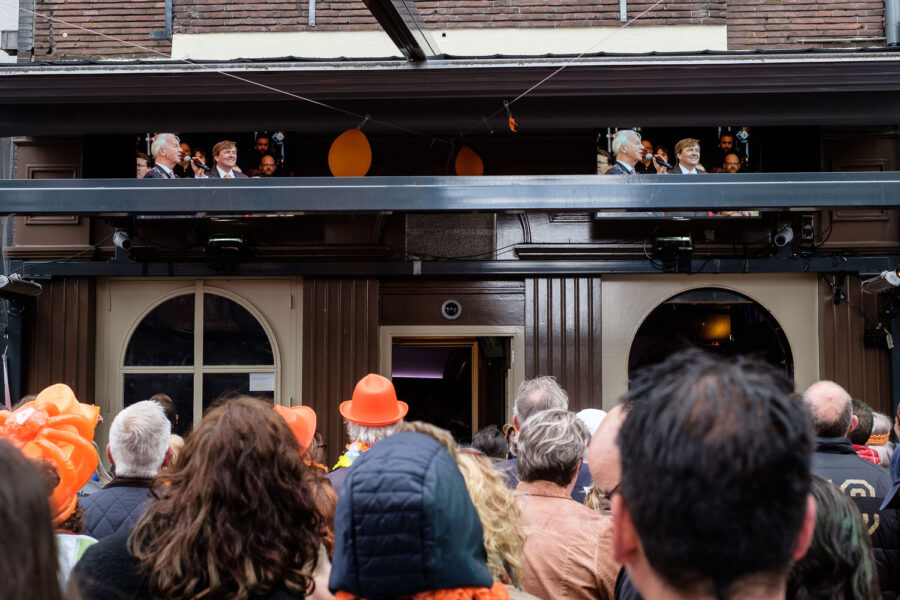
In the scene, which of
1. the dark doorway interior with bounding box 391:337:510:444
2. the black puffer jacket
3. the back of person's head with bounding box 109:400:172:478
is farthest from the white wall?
the black puffer jacket

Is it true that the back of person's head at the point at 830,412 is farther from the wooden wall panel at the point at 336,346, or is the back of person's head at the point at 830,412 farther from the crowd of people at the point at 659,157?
the wooden wall panel at the point at 336,346

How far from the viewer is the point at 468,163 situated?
23.4 feet

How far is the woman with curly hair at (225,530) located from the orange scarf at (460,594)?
0.81ft

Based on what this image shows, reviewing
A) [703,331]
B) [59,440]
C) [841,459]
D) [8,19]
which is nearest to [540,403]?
[841,459]

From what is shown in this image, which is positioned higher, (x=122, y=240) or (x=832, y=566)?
(x=122, y=240)

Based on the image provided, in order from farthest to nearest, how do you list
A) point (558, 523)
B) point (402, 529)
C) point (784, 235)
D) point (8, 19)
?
point (8, 19)
point (784, 235)
point (558, 523)
point (402, 529)

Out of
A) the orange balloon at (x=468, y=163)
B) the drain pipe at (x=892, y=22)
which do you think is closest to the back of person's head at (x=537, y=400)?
the orange balloon at (x=468, y=163)

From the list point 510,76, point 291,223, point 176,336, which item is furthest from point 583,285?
point 176,336

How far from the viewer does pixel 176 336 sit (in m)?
8.09

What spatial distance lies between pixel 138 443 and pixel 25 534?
2.18m

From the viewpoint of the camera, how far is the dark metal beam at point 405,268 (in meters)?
7.75

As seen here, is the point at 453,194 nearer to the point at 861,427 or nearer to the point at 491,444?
the point at 491,444

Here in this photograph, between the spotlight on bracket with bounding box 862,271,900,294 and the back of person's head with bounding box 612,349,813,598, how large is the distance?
658cm

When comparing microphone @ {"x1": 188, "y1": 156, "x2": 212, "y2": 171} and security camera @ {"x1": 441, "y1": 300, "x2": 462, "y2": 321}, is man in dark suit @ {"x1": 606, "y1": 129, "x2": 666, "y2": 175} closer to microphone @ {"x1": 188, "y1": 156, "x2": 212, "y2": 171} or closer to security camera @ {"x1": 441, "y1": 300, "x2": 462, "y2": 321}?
security camera @ {"x1": 441, "y1": 300, "x2": 462, "y2": 321}
